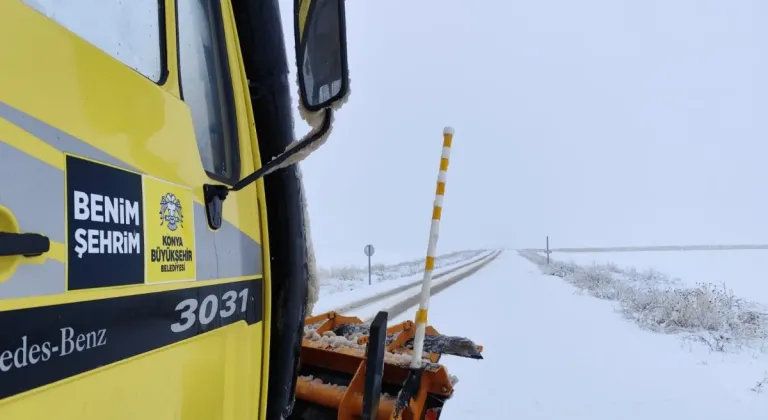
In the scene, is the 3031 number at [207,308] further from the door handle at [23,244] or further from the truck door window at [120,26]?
the truck door window at [120,26]

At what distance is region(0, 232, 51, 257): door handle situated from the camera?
2.48 feet

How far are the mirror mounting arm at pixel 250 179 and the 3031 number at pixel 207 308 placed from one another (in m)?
0.19

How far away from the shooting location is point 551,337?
7.76 metres

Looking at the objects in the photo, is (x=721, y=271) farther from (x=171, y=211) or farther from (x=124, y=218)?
(x=124, y=218)

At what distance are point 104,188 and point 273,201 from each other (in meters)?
0.76

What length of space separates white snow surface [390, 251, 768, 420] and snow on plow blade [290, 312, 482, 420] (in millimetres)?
1908

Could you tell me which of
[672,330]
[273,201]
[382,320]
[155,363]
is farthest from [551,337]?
[155,363]

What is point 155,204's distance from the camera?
1.10 meters

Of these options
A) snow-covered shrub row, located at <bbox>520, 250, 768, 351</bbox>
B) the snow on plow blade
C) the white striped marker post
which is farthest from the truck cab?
snow-covered shrub row, located at <bbox>520, 250, 768, 351</bbox>

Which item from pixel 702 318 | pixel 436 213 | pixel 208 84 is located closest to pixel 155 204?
pixel 208 84

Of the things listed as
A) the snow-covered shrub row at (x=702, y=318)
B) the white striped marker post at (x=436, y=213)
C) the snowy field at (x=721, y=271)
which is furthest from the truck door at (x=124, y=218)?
the snowy field at (x=721, y=271)

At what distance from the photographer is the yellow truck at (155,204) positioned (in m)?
0.81

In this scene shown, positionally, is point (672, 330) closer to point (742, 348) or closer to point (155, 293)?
point (742, 348)

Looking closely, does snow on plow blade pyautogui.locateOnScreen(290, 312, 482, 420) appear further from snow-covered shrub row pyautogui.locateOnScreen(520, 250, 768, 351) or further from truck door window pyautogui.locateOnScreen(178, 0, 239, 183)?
snow-covered shrub row pyautogui.locateOnScreen(520, 250, 768, 351)
